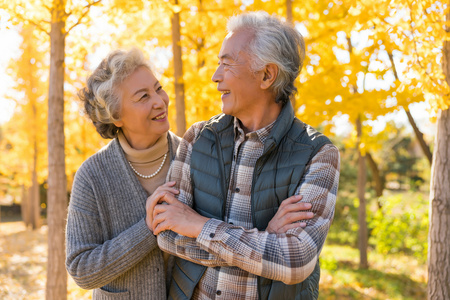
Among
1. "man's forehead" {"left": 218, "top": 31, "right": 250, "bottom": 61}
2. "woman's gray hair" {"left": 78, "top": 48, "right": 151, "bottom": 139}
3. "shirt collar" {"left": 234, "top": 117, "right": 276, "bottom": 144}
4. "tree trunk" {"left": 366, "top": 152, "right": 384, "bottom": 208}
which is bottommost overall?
"tree trunk" {"left": 366, "top": 152, "right": 384, "bottom": 208}

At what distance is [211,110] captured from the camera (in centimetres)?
604

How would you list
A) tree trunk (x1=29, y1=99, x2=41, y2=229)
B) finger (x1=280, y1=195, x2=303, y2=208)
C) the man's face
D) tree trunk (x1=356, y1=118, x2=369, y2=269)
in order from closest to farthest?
finger (x1=280, y1=195, x2=303, y2=208) → the man's face → tree trunk (x1=356, y1=118, x2=369, y2=269) → tree trunk (x1=29, y1=99, x2=41, y2=229)

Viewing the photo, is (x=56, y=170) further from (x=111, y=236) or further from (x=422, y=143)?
(x=422, y=143)

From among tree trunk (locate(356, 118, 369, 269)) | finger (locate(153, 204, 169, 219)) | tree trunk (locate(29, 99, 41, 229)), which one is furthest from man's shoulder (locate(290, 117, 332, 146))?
tree trunk (locate(29, 99, 41, 229))

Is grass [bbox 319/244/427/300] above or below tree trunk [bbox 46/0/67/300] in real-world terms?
below

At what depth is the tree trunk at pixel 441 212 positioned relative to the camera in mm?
3355

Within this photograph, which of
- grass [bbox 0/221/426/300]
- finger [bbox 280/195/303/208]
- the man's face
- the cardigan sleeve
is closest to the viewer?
finger [bbox 280/195/303/208]

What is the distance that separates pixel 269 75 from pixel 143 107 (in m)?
0.80

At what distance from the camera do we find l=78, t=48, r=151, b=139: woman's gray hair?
227 cm

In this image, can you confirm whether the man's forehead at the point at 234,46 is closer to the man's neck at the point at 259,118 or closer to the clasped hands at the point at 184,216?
the man's neck at the point at 259,118

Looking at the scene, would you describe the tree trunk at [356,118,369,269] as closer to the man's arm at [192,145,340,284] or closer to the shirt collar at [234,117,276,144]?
the shirt collar at [234,117,276,144]

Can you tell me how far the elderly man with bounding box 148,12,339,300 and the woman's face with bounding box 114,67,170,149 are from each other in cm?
33

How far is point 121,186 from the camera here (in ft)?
7.54

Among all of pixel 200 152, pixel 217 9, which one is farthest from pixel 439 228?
pixel 217 9
